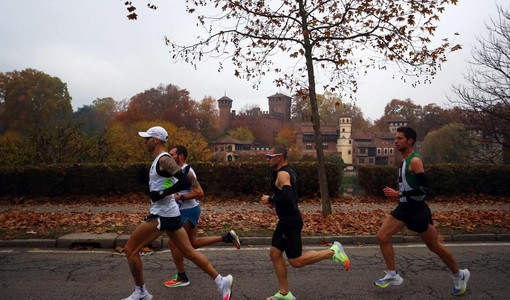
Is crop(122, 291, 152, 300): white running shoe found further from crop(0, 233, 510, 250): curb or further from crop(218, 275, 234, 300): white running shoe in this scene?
crop(0, 233, 510, 250): curb

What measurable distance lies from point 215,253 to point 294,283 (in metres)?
2.04

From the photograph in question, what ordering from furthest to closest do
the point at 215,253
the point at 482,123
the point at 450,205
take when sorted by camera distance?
the point at 482,123, the point at 450,205, the point at 215,253

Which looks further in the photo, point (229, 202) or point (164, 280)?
point (229, 202)

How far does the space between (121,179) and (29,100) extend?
193 feet

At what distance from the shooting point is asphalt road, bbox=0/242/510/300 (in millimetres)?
4828

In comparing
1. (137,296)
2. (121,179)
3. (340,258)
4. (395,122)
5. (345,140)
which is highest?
(395,122)

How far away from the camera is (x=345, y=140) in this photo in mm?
92250

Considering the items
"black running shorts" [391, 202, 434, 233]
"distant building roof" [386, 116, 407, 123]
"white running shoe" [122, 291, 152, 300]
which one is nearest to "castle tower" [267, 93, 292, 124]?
"distant building roof" [386, 116, 407, 123]

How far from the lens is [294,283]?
5277 mm

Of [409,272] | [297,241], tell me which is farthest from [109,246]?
[409,272]

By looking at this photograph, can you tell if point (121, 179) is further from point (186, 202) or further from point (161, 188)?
point (161, 188)

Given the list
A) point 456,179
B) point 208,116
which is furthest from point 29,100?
point 456,179

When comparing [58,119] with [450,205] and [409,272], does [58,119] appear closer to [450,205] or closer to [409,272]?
[450,205]

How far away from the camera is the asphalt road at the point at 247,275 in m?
4.83
